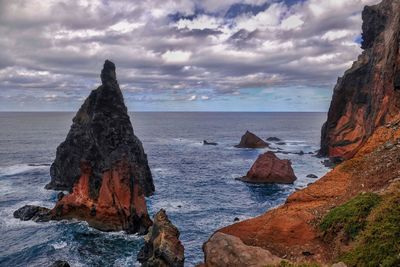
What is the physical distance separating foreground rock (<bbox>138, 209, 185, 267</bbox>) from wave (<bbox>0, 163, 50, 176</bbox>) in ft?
215

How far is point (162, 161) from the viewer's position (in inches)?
4358

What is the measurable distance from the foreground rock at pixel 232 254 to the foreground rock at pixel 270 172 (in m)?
61.8

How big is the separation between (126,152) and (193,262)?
23.6 meters

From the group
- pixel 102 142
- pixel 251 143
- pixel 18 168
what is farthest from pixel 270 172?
pixel 18 168

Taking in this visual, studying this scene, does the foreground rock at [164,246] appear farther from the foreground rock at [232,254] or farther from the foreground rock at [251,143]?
the foreground rock at [251,143]

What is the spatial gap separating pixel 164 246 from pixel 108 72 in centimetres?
4059

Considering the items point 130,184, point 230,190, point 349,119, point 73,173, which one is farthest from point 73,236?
point 349,119

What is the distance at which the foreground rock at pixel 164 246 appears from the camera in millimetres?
35531

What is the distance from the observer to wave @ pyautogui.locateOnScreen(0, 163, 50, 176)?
9336 cm

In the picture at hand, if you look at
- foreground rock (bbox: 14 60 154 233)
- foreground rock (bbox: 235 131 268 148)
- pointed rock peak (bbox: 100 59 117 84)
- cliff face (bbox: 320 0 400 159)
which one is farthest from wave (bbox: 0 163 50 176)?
cliff face (bbox: 320 0 400 159)

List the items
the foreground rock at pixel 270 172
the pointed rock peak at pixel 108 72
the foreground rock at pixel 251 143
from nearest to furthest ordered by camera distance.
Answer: the pointed rock peak at pixel 108 72
the foreground rock at pixel 270 172
the foreground rock at pixel 251 143

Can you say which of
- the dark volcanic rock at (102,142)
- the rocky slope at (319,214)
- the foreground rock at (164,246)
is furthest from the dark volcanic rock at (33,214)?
the rocky slope at (319,214)

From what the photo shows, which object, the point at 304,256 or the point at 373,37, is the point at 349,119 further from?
the point at 304,256

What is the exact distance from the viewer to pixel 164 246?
3606 centimetres
